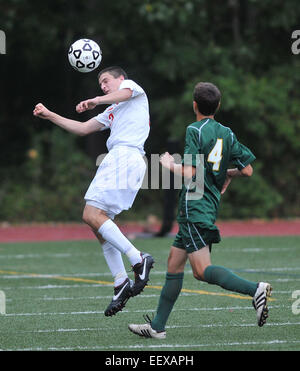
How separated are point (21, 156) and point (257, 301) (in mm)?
19702

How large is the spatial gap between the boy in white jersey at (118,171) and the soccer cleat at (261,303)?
1.67 metres

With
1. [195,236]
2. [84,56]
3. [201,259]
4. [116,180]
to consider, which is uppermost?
[84,56]

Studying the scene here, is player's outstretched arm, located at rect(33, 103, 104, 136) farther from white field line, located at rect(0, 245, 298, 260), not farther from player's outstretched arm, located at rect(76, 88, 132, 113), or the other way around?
white field line, located at rect(0, 245, 298, 260)

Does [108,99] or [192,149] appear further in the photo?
[108,99]

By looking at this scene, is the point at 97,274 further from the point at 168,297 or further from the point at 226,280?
the point at 226,280

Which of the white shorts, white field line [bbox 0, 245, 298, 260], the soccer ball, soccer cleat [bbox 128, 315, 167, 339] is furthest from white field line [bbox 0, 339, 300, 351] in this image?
white field line [bbox 0, 245, 298, 260]

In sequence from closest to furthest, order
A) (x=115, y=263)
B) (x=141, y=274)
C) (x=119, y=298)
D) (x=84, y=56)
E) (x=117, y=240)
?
(x=119, y=298), (x=141, y=274), (x=117, y=240), (x=115, y=263), (x=84, y=56)

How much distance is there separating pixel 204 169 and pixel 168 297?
1.09 m

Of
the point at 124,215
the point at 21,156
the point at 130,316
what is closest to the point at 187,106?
the point at 124,215

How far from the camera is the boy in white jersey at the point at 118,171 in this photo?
7848 millimetres

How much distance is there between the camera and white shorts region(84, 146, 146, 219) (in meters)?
7.99

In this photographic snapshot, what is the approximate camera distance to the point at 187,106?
23.0 meters

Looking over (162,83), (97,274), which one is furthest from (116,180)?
(162,83)

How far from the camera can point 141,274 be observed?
7.75 meters
